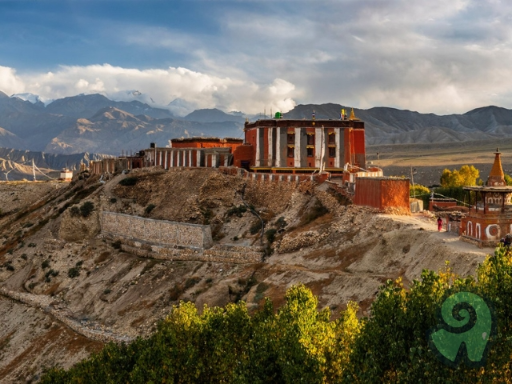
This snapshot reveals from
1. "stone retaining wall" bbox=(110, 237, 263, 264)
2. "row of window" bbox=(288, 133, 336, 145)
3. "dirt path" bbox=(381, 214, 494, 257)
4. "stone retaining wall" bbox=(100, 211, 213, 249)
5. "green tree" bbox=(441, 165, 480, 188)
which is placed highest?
"row of window" bbox=(288, 133, 336, 145)

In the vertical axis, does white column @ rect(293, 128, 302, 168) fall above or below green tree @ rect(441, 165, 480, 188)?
above

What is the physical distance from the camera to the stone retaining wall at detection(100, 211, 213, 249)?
165 ft

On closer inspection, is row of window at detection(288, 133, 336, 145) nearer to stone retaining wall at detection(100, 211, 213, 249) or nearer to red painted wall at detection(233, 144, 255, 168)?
red painted wall at detection(233, 144, 255, 168)

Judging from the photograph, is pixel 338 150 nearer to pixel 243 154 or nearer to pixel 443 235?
pixel 243 154

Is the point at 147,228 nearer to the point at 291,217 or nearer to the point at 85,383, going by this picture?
the point at 291,217

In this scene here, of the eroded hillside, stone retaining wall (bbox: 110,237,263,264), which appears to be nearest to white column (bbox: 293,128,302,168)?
the eroded hillside

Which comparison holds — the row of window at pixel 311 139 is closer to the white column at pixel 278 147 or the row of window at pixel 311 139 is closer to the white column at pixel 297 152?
the white column at pixel 297 152

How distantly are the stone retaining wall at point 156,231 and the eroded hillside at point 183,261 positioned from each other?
1.71 m

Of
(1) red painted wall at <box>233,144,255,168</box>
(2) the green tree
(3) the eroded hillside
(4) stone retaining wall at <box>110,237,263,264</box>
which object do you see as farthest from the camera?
(2) the green tree

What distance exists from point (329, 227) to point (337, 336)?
24.0 metres

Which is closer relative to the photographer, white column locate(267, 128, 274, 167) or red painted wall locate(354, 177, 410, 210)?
red painted wall locate(354, 177, 410, 210)

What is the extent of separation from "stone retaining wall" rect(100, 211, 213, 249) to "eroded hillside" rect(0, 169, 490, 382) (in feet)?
5.60

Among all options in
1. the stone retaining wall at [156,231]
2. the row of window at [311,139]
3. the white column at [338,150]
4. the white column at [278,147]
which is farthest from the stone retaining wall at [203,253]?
the white column at [338,150]

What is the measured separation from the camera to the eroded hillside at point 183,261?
36.2 m
